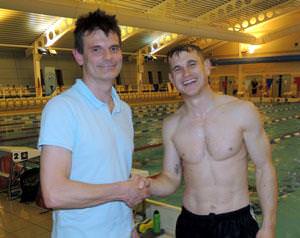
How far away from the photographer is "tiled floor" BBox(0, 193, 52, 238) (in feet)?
11.2

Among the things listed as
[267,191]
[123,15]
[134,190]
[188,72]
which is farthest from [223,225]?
[123,15]

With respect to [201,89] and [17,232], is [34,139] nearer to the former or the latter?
[17,232]

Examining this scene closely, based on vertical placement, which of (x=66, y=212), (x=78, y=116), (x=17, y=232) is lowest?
(x=17, y=232)

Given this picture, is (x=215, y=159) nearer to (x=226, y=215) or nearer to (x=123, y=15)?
(x=226, y=215)

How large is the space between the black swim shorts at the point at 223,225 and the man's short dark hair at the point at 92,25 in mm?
1115

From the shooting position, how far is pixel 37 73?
17.8m

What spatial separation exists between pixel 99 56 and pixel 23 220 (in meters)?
2.97

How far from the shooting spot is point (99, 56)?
147 centimetres

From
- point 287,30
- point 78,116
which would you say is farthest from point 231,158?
point 287,30

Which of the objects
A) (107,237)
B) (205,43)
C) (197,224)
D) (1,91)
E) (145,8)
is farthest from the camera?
(205,43)

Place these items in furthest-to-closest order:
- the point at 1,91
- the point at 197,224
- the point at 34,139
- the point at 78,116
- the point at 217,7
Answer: the point at 217,7 < the point at 1,91 < the point at 34,139 < the point at 197,224 < the point at 78,116

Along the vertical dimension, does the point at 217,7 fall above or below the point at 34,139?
above

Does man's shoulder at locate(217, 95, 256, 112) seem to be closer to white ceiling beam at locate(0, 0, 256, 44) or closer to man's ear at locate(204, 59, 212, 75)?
man's ear at locate(204, 59, 212, 75)

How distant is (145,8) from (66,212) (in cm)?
1685
